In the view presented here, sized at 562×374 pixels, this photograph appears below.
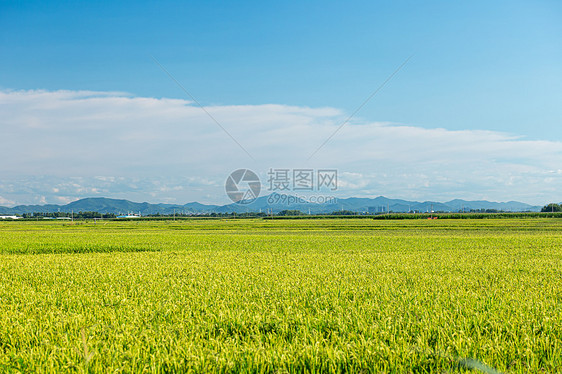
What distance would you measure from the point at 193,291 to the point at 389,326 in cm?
439

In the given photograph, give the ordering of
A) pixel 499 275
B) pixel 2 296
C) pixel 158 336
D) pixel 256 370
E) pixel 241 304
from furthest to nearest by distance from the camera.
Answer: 1. pixel 499 275
2. pixel 2 296
3. pixel 241 304
4. pixel 158 336
5. pixel 256 370

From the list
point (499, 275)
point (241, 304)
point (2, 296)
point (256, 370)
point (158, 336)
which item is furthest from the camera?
point (499, 275)

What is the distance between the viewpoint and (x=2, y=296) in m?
7.90

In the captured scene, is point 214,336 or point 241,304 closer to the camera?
point 214,336

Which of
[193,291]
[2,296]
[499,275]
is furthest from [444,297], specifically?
[2,296]

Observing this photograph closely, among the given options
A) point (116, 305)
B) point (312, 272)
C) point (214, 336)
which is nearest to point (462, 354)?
point (214, 336)

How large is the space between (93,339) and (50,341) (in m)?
0.58

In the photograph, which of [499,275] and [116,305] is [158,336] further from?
[499,275]

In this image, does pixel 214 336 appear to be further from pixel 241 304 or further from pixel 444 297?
pixel 444 297

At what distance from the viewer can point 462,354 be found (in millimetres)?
4258

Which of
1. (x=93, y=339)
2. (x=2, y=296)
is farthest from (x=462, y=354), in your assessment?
(x=2, y=296)

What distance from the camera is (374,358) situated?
421cm

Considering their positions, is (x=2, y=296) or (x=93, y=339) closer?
(x=93, y=339)

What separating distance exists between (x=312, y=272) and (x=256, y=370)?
6.77 meters
